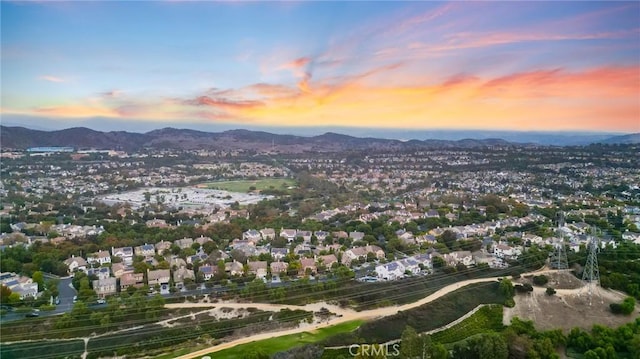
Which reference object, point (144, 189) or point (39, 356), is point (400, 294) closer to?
point (39, 356)

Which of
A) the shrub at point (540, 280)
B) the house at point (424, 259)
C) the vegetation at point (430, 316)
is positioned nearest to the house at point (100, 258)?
the vegetation at point (430, 316)

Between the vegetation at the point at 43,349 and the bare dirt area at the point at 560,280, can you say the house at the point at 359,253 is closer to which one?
the bare dirt area at the point at 560,280

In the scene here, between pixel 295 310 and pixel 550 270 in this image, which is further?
pixel 550 270

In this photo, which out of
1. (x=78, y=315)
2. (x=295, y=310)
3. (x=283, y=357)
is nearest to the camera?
(x=283, y=357)

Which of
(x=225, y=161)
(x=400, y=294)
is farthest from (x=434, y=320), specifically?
(x=225, y=161)

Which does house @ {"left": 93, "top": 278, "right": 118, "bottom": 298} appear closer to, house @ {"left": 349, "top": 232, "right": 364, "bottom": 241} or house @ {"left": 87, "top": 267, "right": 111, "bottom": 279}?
house @ {"left": 87, "top": 267, "right": 111, "bottom": 279}

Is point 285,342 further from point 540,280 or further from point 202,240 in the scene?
point 202,240

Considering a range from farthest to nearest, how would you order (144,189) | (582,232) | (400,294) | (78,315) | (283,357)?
(144,189) → (582,232) → (400,294) → (78,315) → (283,357)
